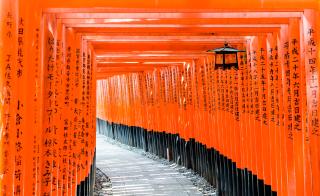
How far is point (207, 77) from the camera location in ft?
39.3

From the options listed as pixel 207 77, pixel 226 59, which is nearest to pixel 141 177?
pixel 207 77

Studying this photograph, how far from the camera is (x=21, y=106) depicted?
417 centimetres

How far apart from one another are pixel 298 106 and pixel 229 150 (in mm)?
3982

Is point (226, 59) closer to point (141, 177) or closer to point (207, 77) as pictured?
point (207, 77)

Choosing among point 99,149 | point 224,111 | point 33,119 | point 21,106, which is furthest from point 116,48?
point 99,149

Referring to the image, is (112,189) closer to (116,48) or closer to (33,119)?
(116,48)

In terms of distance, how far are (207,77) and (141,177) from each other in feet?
16.7

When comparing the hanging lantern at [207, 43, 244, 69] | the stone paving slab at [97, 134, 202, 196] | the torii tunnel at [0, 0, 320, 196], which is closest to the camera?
the torii tunnel at [0, 0, 320, 196]

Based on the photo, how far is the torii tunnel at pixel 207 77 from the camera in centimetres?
427

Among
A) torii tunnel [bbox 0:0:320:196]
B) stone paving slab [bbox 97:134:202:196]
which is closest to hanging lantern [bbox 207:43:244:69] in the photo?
torii tunnel [bbox 0:0:320:196]

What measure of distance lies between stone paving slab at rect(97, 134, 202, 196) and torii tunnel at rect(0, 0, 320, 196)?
1795 mm

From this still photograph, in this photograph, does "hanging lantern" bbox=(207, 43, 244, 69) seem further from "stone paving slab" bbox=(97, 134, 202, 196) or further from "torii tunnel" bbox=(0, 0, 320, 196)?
"stone paving slab" bbox=(97, 134, 202, 196)

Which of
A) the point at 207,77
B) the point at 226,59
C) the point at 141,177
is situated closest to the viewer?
the point at 226,59

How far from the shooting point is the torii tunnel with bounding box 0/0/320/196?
4273 millimetres
